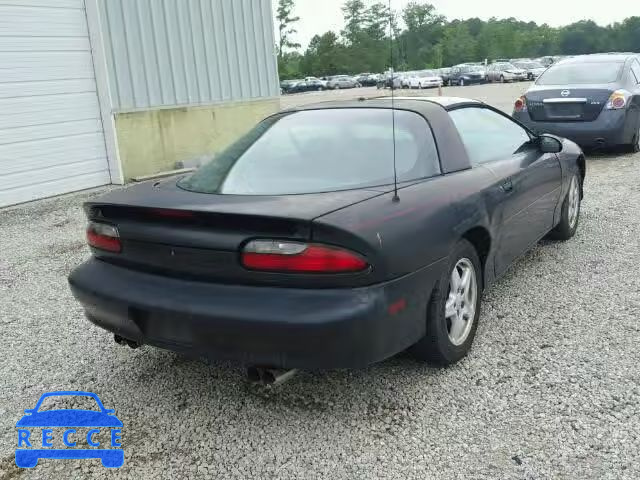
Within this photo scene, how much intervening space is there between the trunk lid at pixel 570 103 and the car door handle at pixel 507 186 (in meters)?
5.91

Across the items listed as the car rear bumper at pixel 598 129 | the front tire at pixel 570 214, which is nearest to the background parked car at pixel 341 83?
the car rear bumper at pixel 598 129

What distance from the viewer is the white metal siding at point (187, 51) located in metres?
9.09

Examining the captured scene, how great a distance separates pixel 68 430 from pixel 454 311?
6.31ft

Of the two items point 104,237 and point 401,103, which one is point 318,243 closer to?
point 104,237

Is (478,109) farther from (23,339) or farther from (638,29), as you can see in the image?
(638,29)

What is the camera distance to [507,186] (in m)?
3.73

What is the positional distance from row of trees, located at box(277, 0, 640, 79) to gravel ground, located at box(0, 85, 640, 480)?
63.3 inches

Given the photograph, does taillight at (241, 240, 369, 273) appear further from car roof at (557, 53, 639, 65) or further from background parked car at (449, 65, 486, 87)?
background parked car at (449, 65, 486, 87)

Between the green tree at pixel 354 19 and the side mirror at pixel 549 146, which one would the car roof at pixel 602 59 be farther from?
the green tree at pixel 354 19

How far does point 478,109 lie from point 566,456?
7.97 feet

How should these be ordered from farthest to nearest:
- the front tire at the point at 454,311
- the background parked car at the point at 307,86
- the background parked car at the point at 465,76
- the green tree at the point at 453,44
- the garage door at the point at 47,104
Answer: the background parked car at the point at 307,86 < the background parked car at the point at 465,76 < the garage door at the point at 47,104 < the green tree at the point at 453,44 < the front tire at the point at 454,311

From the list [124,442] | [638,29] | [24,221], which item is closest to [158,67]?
[24,221]

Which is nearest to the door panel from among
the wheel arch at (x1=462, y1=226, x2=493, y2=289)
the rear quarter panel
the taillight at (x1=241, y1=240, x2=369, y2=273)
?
the wheel arch at (x1=462, y1=226, x2=493, y2=289)

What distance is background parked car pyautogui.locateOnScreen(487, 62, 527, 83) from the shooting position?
151 feet
